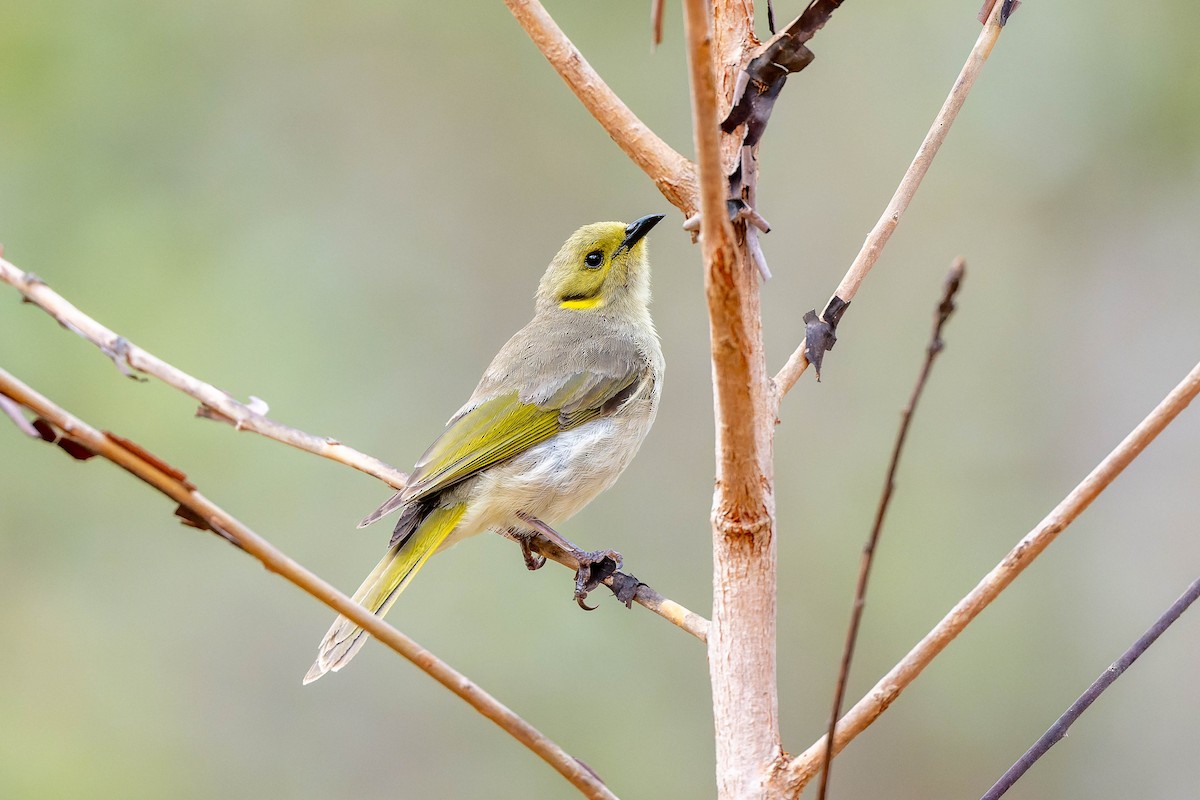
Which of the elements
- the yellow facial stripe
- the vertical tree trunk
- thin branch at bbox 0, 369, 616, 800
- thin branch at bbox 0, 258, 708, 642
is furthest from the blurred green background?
thin branch at bbox 0, 369, 616, 800

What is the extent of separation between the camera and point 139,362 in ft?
5.85

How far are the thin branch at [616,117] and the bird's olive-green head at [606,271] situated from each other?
2.47m

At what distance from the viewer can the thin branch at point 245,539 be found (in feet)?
4.19

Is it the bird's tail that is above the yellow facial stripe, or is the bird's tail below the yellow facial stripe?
below

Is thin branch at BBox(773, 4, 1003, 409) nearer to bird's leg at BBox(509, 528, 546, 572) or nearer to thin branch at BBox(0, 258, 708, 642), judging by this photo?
thin branch at BBox(0, 258, 708, 642)

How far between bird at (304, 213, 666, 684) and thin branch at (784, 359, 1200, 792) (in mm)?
1716

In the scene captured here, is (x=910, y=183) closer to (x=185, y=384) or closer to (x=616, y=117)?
(x=616, y=117)

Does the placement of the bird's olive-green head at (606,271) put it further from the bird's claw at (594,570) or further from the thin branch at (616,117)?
the thin branch at (616,117)

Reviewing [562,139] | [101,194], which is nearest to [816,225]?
[562,139]

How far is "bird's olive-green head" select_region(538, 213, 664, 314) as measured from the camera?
15.1 feet

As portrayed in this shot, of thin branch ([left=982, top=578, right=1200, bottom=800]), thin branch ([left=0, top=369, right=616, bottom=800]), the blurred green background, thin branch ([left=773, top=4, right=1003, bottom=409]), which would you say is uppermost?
thin branch ([left=773, top=4, right=1003, bottom=409])

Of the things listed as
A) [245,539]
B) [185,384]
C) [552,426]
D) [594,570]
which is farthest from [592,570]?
[245,539]

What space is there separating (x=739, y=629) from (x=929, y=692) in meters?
4.57

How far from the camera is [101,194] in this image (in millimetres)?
6832
